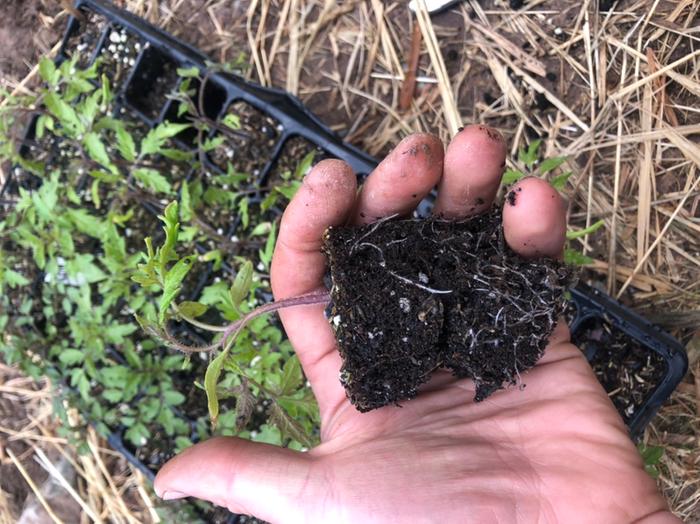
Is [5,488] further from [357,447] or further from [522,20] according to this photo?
[522,20]

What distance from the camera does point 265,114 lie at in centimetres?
273

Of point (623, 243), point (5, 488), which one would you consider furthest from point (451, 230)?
point (5, 488)

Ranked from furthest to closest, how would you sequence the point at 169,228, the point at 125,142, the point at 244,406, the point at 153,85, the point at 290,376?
1. the point at 153,85
2. the point at 125,142
3. the point at 290,376
4. the point at 244,406
5. the point at 169,228

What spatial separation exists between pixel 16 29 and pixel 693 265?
3747 mm

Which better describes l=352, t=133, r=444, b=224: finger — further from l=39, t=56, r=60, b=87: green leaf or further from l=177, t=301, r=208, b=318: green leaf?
l=39, t=56, r=60, b=87: green leaf

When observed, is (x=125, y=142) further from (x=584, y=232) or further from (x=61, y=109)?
(x=584, y=232)

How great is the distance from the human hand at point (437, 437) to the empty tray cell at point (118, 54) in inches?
67.7

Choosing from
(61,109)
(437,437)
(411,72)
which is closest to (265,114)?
(411,72)

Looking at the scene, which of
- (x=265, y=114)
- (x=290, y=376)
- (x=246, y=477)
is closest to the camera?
(x=246, y=477)

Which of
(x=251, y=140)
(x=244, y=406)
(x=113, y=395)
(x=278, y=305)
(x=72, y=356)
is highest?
(x=251, y=140)

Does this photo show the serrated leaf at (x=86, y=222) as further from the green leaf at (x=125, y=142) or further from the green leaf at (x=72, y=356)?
the green leaf at (x=72, y=356)

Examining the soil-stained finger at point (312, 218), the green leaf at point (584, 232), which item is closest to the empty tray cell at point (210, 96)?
the soil-stained finger at point (312, 218)

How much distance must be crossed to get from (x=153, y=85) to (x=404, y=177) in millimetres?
1847

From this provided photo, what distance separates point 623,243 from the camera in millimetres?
2479
